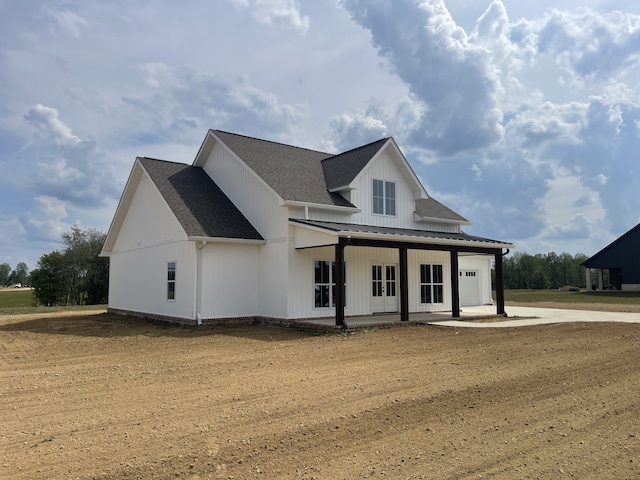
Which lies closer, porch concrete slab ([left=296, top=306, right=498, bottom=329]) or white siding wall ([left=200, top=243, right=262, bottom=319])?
porch concrete slab ([left=296, top=306, right=498, bottom=329])

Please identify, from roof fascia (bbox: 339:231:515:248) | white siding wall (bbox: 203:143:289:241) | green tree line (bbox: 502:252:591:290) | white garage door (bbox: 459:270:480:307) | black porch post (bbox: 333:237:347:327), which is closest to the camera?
black porch post (bbox: 333:237:347:327)

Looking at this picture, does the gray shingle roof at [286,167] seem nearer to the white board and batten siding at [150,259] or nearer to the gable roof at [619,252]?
the white board and batten siding at [150,259]

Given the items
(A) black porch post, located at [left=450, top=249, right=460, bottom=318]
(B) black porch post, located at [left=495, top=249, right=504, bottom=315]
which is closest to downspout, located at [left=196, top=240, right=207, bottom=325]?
(A) black porch post, located at [left=450, top=249, right=460, bottom=318]

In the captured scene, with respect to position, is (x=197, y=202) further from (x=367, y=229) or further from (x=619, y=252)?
(x=619, y=252)

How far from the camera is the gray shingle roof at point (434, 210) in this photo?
21672mm

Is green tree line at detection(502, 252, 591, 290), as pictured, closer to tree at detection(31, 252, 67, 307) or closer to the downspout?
tree at detection(31, 252, 67, 307)

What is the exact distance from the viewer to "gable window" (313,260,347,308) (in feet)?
56.4

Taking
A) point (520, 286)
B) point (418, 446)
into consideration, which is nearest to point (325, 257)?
point (418, 446)

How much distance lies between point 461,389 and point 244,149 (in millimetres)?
14463

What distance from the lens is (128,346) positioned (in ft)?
40.9

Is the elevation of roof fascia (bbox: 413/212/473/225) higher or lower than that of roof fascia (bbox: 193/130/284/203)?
lower

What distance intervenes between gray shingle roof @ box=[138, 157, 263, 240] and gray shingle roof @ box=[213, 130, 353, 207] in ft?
6.03

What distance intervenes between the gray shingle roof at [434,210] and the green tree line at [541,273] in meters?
50.4

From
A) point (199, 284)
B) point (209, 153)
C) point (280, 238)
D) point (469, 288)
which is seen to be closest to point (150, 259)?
point (199, 284)
